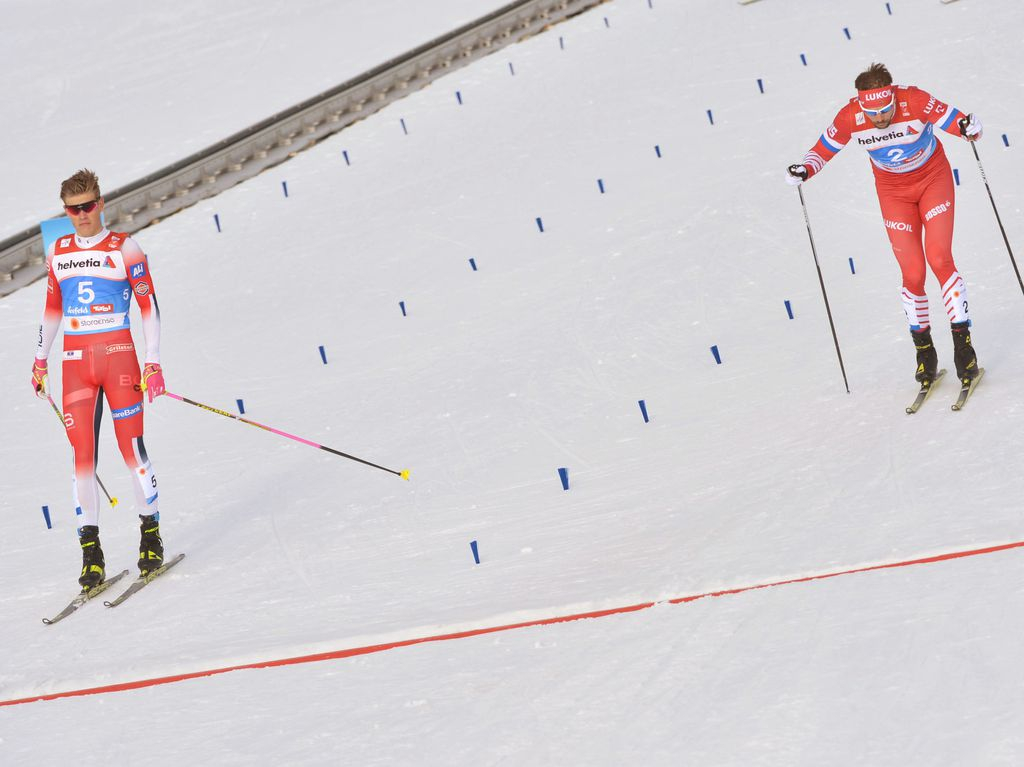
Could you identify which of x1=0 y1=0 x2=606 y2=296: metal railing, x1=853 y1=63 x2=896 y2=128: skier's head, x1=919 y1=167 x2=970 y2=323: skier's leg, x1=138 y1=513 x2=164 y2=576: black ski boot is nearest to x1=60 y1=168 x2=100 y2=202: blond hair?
x1=138 y1=513 x2=164 y2=576: black ski boot

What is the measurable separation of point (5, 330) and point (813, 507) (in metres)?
8.93

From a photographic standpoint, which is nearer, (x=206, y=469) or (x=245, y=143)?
(x=206, y=469)

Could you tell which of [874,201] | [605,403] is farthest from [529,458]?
[874,201]

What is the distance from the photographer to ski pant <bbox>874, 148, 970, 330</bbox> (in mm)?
6586

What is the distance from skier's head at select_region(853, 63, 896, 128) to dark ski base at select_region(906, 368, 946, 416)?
1.34 meters

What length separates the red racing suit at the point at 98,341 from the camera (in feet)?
22.5

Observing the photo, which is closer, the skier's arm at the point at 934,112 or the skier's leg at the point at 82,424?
the skier's arm at the point at 934,112

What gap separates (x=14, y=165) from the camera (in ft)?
56.9

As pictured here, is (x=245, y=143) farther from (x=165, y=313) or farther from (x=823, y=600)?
(x=823, y=600)

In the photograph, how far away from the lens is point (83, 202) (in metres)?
6.76

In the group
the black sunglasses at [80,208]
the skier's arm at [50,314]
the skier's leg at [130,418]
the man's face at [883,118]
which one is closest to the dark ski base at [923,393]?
the man's face at [883,118]

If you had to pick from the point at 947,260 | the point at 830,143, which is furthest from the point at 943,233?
the point at 830,143

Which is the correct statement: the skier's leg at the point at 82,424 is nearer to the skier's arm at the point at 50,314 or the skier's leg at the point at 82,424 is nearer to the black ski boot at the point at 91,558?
the black ski boot at the point at 91,558

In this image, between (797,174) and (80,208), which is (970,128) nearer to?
(797,174)
